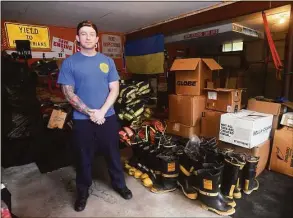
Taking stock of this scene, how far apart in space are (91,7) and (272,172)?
9.66 ft

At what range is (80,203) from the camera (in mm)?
1837

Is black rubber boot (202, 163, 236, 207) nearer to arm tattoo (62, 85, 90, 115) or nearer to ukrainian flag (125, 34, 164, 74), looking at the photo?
arm tattoo (62, 85, 90, 115)

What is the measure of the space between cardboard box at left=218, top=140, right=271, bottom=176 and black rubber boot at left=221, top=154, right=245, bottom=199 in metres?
0.42

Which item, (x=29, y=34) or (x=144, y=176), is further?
(x=29, y=34)

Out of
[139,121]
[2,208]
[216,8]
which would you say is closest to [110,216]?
[2,208]

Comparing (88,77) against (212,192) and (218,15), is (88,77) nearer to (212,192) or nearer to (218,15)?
(212,192)

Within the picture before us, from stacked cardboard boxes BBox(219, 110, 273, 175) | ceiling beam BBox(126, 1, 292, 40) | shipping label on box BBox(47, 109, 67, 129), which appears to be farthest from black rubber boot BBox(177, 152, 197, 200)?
ceiling beam BBox(126, 1, 292, 40)

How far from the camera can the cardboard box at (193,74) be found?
113 inches

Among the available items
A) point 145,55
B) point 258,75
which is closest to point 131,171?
point 145,55

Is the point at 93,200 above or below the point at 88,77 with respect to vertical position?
below

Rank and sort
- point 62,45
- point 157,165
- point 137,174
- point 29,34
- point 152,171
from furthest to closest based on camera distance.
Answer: point 62,45, point 29,34, point 137,174, point 152,171, point 157,165

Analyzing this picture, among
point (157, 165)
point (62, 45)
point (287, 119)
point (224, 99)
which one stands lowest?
point (157, 165)

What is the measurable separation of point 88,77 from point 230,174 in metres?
1.47

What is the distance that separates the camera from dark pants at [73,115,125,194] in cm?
180
